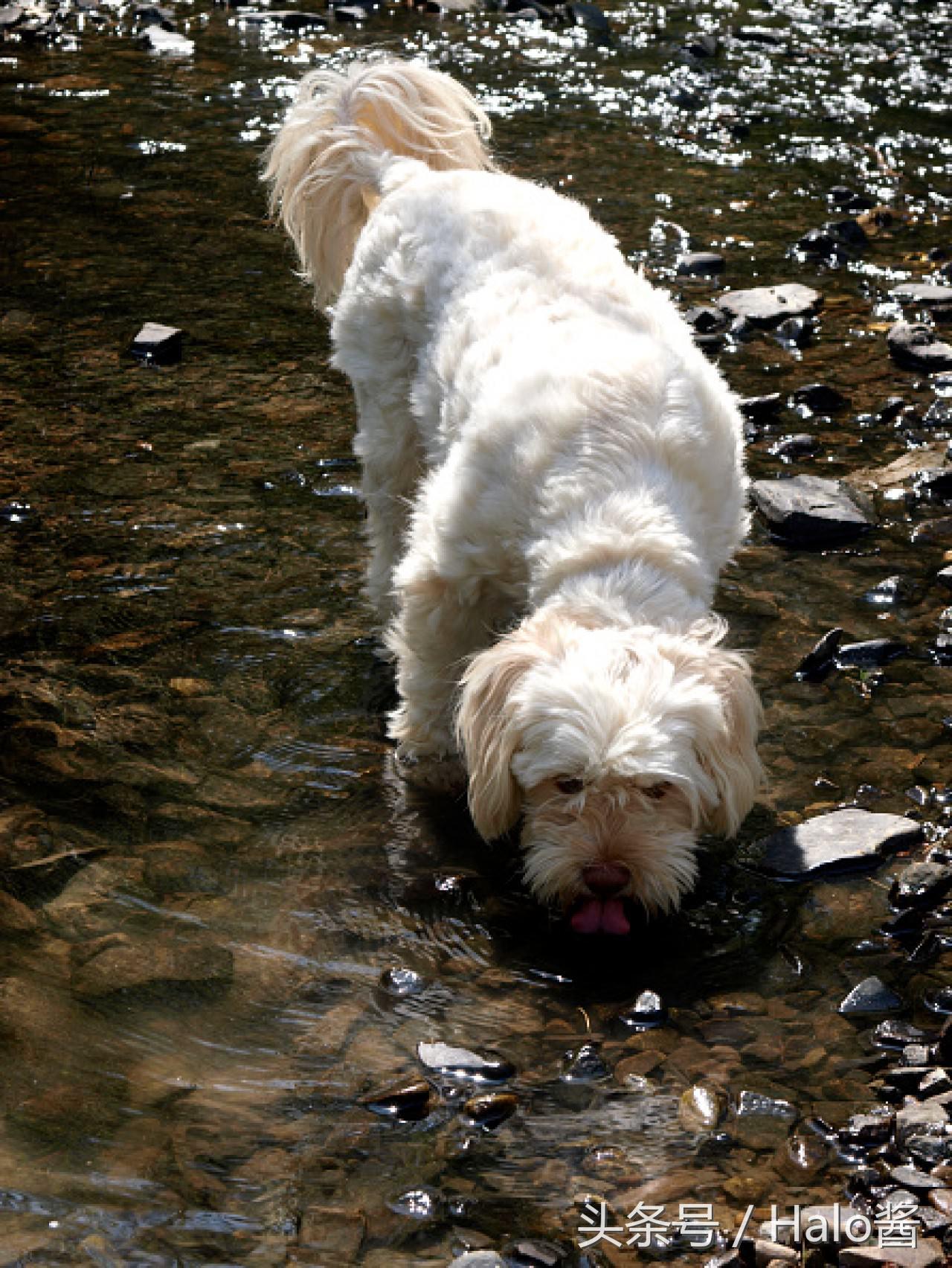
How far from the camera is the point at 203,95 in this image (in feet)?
38.0

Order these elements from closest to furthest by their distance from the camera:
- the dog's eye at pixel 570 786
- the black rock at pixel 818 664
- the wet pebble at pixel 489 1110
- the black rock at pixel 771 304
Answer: the wet pebble at pixel 489 1110 < the dog's eye at pixel 570 786 < the black rock at pixel 818 664 < the black rock at pixel 771 304

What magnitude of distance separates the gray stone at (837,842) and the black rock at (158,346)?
422 centimetres

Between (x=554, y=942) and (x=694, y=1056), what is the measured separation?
1.88 feet

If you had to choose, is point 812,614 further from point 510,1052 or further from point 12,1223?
point 12,1223

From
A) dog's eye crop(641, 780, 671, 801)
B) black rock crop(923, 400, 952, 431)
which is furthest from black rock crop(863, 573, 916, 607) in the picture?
dog's eye crop(641, 780, 671, 801)

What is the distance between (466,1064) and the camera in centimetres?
380

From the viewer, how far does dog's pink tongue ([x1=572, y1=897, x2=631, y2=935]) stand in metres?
4.10

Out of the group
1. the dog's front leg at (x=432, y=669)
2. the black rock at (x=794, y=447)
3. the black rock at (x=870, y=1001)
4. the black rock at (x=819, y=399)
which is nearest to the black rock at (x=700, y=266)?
the black rock at (x=819, y=399)

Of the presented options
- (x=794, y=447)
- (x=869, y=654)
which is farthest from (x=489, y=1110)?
(x=794, y=447)

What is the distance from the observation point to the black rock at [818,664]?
5.50m

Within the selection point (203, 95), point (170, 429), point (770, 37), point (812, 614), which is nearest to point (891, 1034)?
point (812, 614)

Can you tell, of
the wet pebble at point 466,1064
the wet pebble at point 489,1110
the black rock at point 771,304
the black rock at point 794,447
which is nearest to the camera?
the wet pebble at point 489,1110

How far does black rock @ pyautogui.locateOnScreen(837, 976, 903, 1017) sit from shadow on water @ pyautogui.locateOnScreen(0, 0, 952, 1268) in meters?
0.04

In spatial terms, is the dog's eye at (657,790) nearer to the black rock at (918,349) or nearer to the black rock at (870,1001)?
the black rock at (870,1001)
